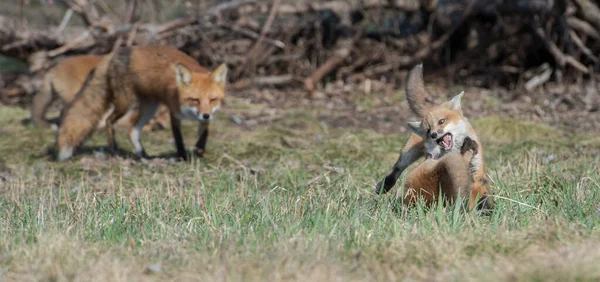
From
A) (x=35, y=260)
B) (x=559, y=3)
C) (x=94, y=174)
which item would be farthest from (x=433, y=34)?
(x=35, y=260)

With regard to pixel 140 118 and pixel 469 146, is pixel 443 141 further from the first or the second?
pixel 140 118

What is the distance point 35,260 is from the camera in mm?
3688

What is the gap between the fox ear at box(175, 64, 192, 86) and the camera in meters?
8.08

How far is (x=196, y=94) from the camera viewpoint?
817 cm

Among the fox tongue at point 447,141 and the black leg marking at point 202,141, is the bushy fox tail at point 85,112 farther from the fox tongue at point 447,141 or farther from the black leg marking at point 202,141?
the fox tongue at point 447,141

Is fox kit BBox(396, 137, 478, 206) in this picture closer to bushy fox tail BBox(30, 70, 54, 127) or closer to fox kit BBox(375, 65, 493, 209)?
fox kit BBox(375, 65, 493, 209)

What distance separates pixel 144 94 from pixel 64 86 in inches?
70.2

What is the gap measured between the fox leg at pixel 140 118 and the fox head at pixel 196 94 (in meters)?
0.56

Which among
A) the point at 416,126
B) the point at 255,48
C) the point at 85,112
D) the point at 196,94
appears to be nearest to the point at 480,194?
the point at 416,126

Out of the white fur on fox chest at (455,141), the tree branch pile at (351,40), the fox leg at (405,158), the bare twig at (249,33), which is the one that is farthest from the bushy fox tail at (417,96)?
the bare twig at (249,33)

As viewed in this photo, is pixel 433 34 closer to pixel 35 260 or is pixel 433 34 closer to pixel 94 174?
pixel 94 174

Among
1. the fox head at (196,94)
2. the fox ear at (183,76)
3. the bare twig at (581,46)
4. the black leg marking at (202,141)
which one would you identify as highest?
A: the bare twig at (581,46)

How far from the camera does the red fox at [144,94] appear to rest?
819 centimetres

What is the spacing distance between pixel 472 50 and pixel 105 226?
8.82m
